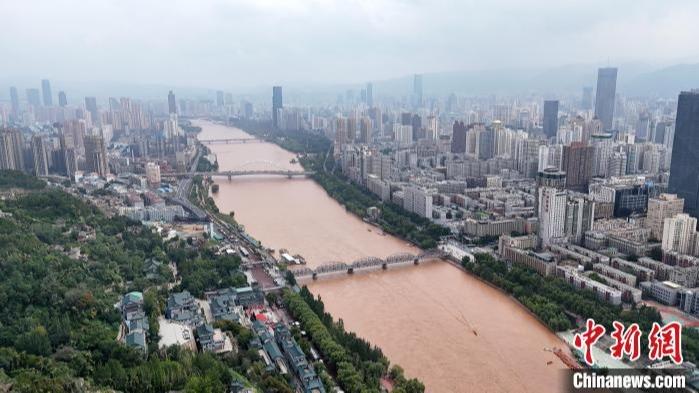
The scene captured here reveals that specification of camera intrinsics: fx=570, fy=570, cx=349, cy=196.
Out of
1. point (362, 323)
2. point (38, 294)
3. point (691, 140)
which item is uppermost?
point (691, 140)

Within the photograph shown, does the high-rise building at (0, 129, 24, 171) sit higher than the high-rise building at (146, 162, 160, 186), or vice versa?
the high-rise building at (0, 129, 24, 171)

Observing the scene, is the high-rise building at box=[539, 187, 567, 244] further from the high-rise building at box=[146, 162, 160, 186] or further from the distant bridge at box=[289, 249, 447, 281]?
the high-rise building at box=[146, 162, 160, 186]

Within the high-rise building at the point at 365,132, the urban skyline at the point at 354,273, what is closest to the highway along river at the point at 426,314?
the urban skyline at the point at 354,273

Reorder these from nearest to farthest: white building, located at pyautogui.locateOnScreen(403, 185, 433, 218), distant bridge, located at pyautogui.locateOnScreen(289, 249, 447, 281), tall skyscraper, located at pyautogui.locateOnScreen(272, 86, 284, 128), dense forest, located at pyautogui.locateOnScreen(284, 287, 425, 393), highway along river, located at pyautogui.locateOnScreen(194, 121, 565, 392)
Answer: dense forest, located at pyautogui.locateOnScreen(284, 287, 425, 393) → highway along river, located at pyautogui.locateOnScreen(194, 121, 565, 392) → distant bridge, located at pyautogui.locateOnScreen(289, 249, 447, 281) → white building, located at pyautogui.locateOnScreen(403, 185, 433, 218) → tall skyscraper, located at pyautogui.locateOnScreen(272, 86, 284, 128)

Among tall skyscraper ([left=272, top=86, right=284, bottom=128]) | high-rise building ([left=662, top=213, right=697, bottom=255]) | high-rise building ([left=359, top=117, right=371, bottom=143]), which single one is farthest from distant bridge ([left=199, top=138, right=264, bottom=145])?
high-rise building ([left=662, top=213, right=697, bottom=255])

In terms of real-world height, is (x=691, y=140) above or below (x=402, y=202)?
above

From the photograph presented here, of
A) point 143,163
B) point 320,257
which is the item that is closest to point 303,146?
point 143,163

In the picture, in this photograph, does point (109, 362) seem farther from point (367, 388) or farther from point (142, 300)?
point (367, 388)
